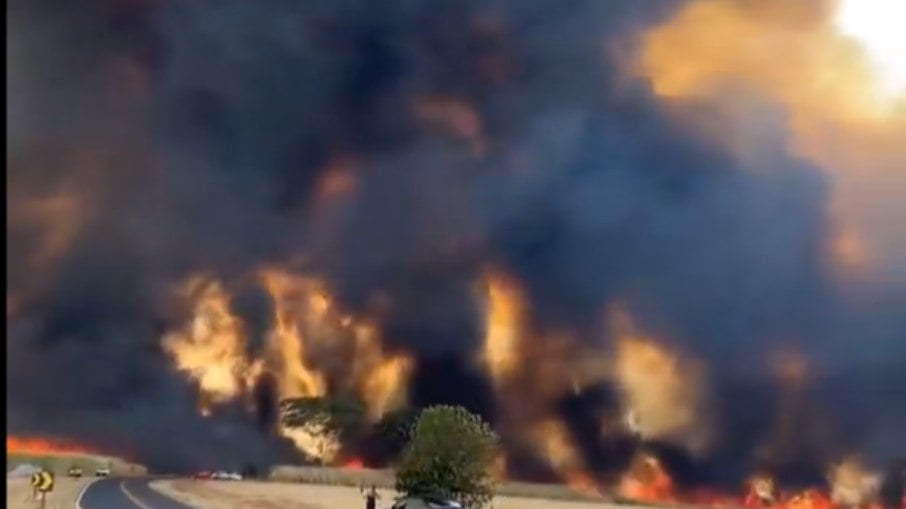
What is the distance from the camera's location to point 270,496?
775 centimetres

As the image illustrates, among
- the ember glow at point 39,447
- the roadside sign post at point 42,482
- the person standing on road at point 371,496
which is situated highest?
the ember glow at point 39,447

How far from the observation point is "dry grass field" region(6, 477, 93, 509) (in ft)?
24.7

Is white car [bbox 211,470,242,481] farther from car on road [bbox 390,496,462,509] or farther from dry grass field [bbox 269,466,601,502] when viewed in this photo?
car on road [bbox 390,496,462,509]

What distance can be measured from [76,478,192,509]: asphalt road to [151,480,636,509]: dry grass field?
3.0 inches

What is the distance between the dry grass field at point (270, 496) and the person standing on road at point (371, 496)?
1.7 inches

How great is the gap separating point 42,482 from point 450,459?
252cm

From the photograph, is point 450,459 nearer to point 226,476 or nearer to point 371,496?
point 371,496

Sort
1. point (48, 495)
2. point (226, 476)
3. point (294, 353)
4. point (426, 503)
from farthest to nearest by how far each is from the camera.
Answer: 1. point (294, 353)
2. point (226, 476)
3. point (48, 495)
4. point (426, 503)

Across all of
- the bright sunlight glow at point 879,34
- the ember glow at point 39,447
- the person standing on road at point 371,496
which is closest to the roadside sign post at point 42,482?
the ember glow at point 39,447

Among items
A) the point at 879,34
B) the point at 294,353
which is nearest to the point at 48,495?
the point at 294,353

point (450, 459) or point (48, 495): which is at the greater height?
point (450, 459)

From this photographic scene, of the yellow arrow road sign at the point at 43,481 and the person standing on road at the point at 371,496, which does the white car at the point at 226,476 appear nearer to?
the person standing on road at the point at 371,496

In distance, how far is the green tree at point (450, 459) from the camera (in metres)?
7.54

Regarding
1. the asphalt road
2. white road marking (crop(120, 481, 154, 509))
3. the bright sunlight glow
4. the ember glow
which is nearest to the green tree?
the asphalt road
